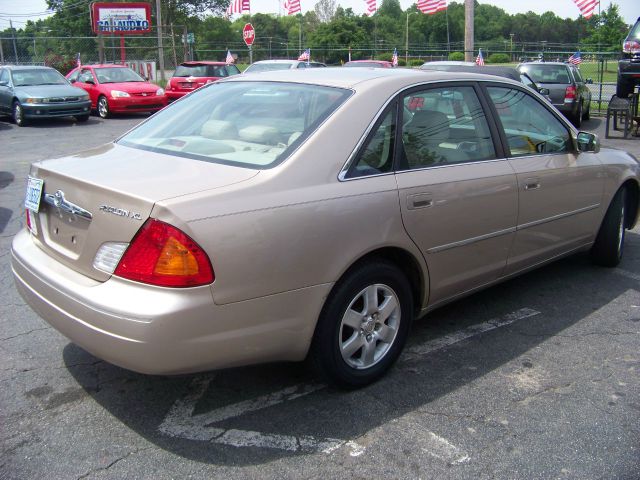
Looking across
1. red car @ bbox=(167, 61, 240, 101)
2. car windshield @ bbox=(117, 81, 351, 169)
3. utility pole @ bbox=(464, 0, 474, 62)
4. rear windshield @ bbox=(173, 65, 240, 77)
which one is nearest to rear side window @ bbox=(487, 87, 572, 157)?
car windshield @ bbox=(117, 81, 351, 169)

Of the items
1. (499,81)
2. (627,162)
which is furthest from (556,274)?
(499,81)

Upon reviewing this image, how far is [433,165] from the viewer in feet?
11.7

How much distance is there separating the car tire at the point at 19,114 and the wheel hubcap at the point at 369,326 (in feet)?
50.2

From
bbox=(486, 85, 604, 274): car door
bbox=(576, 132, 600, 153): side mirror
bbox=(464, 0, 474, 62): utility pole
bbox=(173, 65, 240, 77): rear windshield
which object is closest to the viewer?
bbox=(486, 85, 604, 274): car door

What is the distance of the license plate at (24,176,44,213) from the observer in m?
3.25

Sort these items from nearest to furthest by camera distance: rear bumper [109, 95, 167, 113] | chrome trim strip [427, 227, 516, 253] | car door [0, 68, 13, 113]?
1. chrome trim strip [427, 227, 516, 253]
2. car door [0, 68, 13, 113]
3. rear bumper [109, 95, 167, 113]

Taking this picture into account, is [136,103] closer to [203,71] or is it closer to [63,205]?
[203,71]

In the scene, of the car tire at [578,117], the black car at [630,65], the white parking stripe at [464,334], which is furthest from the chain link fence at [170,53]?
the white parking stripe at [464,334]

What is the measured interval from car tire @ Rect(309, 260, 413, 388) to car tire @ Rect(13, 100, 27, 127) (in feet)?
50.2

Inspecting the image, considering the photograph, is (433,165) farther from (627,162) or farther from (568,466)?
(627,162)

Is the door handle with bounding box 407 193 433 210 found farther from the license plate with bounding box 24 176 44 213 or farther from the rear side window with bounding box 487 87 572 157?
the license plate with bounding box 24 176 44 213

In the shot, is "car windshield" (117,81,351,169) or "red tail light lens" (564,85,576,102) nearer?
"car windshield" (117,81,351,169)

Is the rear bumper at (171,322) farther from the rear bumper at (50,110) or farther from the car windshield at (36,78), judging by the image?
the car windshield at (36,78)

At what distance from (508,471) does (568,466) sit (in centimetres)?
28
